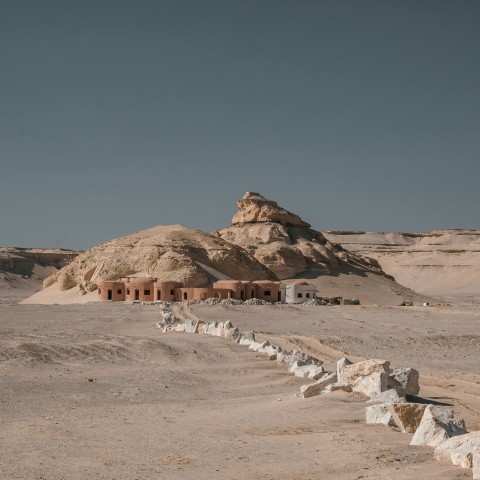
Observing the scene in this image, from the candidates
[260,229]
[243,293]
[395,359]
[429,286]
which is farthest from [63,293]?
[429,286]

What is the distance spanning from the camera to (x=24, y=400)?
977cm

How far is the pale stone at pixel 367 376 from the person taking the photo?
9131 millimetres

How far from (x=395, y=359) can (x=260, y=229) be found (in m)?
51.3

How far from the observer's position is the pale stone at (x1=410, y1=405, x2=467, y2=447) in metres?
6.13

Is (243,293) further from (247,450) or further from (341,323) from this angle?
(247,450)

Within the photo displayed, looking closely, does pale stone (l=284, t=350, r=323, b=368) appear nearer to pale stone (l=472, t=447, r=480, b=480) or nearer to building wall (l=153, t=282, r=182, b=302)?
pale stone (l=472, t=447, r=480, b=480)

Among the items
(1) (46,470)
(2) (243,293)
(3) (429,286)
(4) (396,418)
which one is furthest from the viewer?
(3) (429,286)

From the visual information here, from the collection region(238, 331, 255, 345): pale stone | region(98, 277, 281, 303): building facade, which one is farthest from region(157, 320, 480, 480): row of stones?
region(98, 277, 281, 303): building facade

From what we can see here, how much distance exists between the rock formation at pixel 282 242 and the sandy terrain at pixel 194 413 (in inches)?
1580

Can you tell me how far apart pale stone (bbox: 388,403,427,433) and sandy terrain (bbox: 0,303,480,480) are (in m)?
0.16

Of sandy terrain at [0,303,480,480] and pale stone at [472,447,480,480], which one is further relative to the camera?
sandy terrain at [0,303,480,480]

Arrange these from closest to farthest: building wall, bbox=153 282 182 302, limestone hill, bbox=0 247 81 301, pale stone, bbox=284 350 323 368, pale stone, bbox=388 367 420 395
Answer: pale stone, bbox=388 367 420 395 → pale stone, bbox=284 350 323 368 → building wall, bbox=153 282 182 302 → limestone hill, bbox=0 247 81 301

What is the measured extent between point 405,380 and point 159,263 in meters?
38.7

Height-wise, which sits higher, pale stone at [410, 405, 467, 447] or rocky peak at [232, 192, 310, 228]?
rocky peak at [232, 192, 310, 228]
